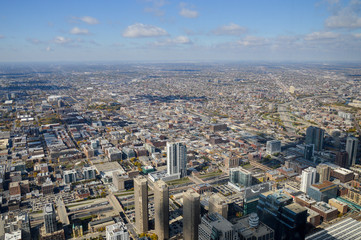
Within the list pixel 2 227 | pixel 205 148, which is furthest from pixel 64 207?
pixel 205 148

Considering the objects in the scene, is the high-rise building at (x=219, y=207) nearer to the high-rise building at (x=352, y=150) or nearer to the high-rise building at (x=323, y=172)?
the high-rise building at (x=323, y=172)

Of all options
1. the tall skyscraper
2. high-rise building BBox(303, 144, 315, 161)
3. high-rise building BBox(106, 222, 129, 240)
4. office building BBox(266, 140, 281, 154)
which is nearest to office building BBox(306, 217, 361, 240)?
the tall skyscraper

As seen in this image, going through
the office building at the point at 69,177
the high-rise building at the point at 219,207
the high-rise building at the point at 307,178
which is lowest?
the office building at the point at 69,177

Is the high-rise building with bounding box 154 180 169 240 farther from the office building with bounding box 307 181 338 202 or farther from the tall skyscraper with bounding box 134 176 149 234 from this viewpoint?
the office building with bounding box 307 181 338 202

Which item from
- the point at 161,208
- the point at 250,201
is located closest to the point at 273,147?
the point at 250,201

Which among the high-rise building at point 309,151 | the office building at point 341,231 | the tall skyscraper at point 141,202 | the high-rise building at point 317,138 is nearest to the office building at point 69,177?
the tall skyscraper at point 141,202

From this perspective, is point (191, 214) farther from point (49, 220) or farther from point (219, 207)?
point (49, 220)
